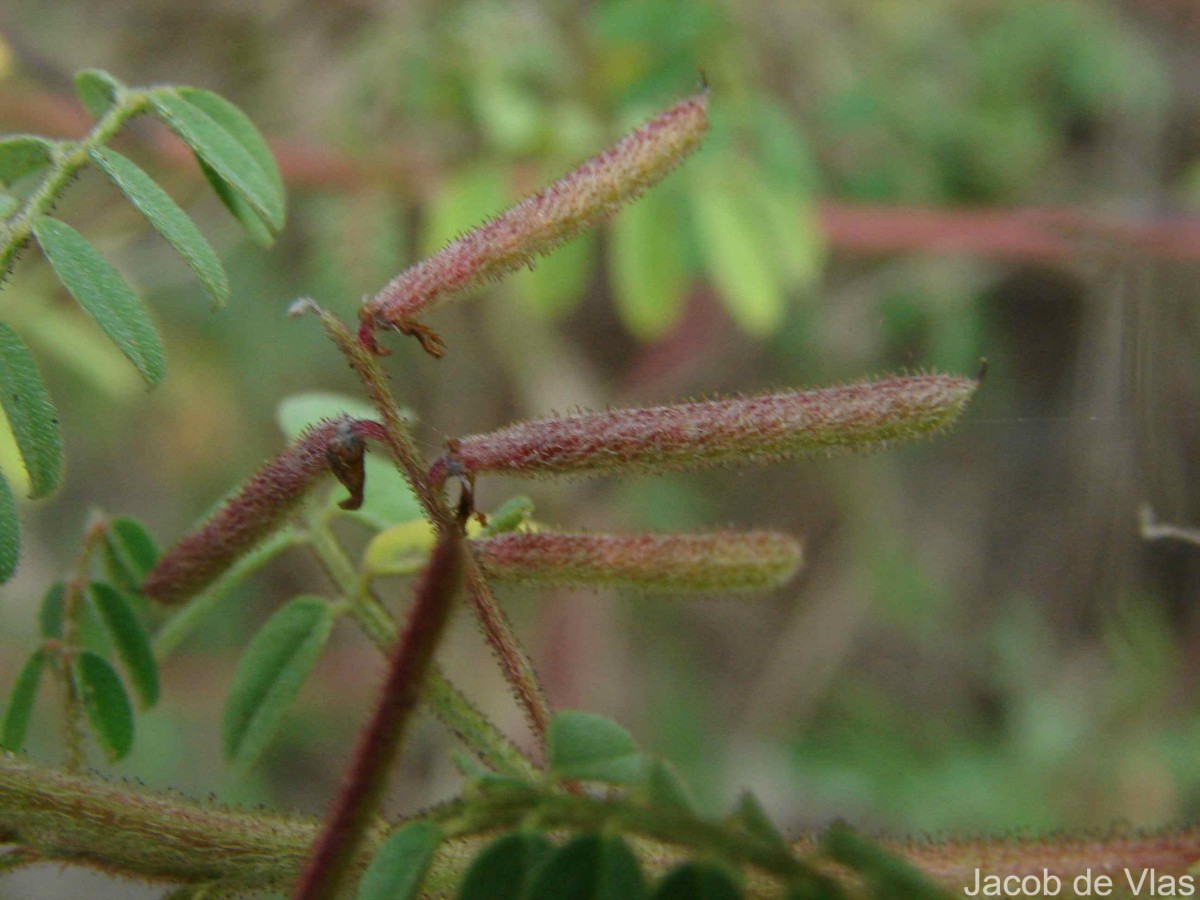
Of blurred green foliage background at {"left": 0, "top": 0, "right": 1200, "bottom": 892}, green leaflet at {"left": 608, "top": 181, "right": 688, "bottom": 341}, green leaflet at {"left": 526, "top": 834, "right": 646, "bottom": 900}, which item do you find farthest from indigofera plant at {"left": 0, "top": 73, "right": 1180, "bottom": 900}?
blurred green foliage background at {"left": 0, "top": 0, "right": 1200, "bottom": 892}

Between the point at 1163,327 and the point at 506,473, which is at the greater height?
the point at 1163,327

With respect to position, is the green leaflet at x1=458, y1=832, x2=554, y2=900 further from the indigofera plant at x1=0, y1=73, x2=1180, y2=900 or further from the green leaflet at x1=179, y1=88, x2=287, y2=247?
the green leaflet at x1=179, y1=88, x2=287, y2=247

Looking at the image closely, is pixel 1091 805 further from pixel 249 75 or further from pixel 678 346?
pixel 249 75

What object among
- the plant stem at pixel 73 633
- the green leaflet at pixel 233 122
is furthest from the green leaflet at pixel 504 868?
the green leaflet at pixel 233 122

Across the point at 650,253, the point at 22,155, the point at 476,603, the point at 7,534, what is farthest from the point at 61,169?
the point at 650,253

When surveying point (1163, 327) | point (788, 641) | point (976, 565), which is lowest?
point (788, 641)

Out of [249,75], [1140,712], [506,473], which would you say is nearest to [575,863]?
[506,473]

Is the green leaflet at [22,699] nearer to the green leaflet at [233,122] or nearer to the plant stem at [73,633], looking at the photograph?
the plant stem at [73,633]
